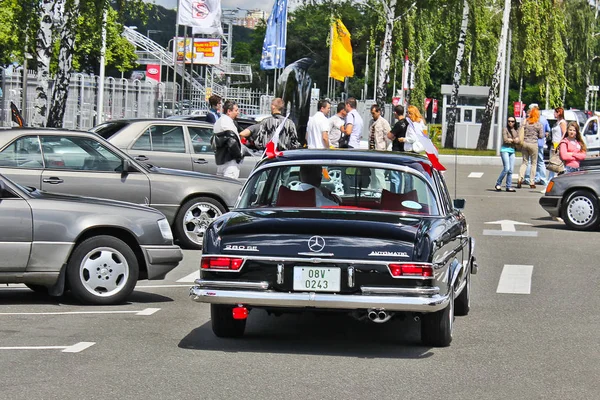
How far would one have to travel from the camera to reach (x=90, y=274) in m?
10.6

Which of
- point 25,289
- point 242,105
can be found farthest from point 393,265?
point 242,105

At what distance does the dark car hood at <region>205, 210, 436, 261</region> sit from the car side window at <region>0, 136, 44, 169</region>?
6.18 meters

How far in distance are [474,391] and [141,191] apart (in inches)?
321

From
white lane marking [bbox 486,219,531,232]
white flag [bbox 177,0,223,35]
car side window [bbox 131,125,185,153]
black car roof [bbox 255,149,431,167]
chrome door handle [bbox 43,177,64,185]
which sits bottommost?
white lane marking [bbox 486,219,531,232]

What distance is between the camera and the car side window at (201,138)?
1828cm

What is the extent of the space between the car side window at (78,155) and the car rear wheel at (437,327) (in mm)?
6365

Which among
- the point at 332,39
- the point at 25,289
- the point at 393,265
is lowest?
the point at 25,289

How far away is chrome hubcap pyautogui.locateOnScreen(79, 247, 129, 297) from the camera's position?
34.6 ft

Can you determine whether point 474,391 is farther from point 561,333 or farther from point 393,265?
point 561,333

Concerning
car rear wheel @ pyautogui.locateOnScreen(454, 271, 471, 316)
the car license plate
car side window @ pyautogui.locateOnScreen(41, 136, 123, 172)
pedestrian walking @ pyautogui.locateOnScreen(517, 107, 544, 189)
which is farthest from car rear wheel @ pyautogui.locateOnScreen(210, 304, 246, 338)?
pedestrian walking @ pyautogui.locateOnScreen(517, 107, 544, 189)

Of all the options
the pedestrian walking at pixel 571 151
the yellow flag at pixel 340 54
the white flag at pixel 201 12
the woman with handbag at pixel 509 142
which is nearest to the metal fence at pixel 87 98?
the white flag at pixel 201 12

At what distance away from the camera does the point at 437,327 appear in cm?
848

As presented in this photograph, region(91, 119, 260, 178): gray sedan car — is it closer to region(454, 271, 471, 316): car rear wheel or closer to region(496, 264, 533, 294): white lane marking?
region(496, 264, 533, 294): white lane marking

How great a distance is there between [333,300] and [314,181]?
5.77 feet
